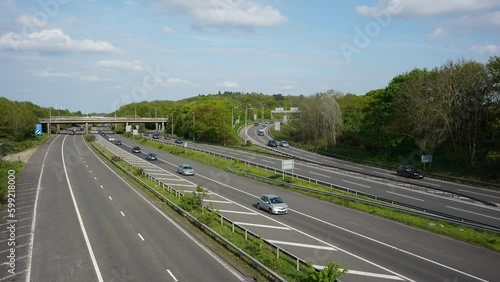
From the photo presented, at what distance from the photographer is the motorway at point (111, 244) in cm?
1769

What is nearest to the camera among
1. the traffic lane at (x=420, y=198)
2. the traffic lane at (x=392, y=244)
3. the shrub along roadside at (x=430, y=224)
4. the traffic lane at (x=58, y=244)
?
the traffic lane at (x=58, y=244)

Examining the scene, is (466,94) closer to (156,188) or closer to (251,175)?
(251,175)

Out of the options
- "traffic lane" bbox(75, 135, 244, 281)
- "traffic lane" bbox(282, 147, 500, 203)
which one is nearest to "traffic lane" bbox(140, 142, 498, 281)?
"traffic lane" bbox(75, 135, 244, 281)

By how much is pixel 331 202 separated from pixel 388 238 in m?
11.6

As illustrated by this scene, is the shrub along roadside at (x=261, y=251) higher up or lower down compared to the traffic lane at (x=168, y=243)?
higher up

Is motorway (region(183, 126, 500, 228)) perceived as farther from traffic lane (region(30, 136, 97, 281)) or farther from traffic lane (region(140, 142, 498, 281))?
traffic lane (region(30, 136, 97, 281))

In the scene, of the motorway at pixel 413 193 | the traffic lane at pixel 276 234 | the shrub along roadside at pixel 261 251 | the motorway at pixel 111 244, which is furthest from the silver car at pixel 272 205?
the motorway at pixel 413 193

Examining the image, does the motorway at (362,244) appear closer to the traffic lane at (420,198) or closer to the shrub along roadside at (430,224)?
the shrub along roadside at (430,224)

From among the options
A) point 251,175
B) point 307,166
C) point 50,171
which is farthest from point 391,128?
point 50,171

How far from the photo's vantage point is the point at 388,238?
23969 mm

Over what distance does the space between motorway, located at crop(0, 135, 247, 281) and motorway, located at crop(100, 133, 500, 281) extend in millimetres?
4976

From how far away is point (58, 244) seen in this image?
2230cm

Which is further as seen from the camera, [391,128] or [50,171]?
[391,128]

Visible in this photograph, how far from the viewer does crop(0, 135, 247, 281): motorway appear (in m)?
17.7
